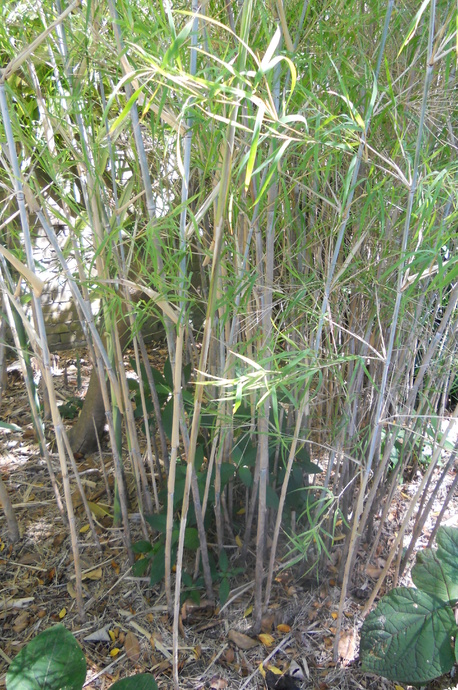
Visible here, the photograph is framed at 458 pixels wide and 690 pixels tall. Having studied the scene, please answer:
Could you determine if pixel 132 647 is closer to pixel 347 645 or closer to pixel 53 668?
pixel 53 668

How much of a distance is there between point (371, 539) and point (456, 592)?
0.36 m

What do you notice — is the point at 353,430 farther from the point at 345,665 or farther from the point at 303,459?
the point at 345,665

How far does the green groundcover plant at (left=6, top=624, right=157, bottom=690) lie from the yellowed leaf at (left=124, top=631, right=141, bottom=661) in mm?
243

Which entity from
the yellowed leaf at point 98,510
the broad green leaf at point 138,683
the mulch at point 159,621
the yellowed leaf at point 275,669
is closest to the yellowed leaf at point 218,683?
the mulch at point 159,621

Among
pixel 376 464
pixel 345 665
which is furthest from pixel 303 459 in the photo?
pixel 345 665

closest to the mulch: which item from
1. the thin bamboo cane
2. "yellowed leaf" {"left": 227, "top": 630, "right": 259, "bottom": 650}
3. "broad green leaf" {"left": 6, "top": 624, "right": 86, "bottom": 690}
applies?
"yellowed leaf" {"left": 227, "top": 630, "right": 259, "bottom": 650}

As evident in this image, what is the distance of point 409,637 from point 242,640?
42cm

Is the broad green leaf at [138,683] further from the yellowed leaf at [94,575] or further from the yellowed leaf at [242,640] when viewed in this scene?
the yellowed leaf at [94,575]

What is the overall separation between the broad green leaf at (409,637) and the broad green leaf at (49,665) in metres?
0.63

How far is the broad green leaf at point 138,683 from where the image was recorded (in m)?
1.13

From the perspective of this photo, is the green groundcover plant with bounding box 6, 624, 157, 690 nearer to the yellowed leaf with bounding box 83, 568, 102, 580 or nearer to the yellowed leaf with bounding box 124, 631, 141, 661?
the yellowed leaf with bounding box 124, 631, 141, 661

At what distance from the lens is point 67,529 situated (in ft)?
5.70

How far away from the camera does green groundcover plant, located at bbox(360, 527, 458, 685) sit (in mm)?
1198

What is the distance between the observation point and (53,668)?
3.79 feet
